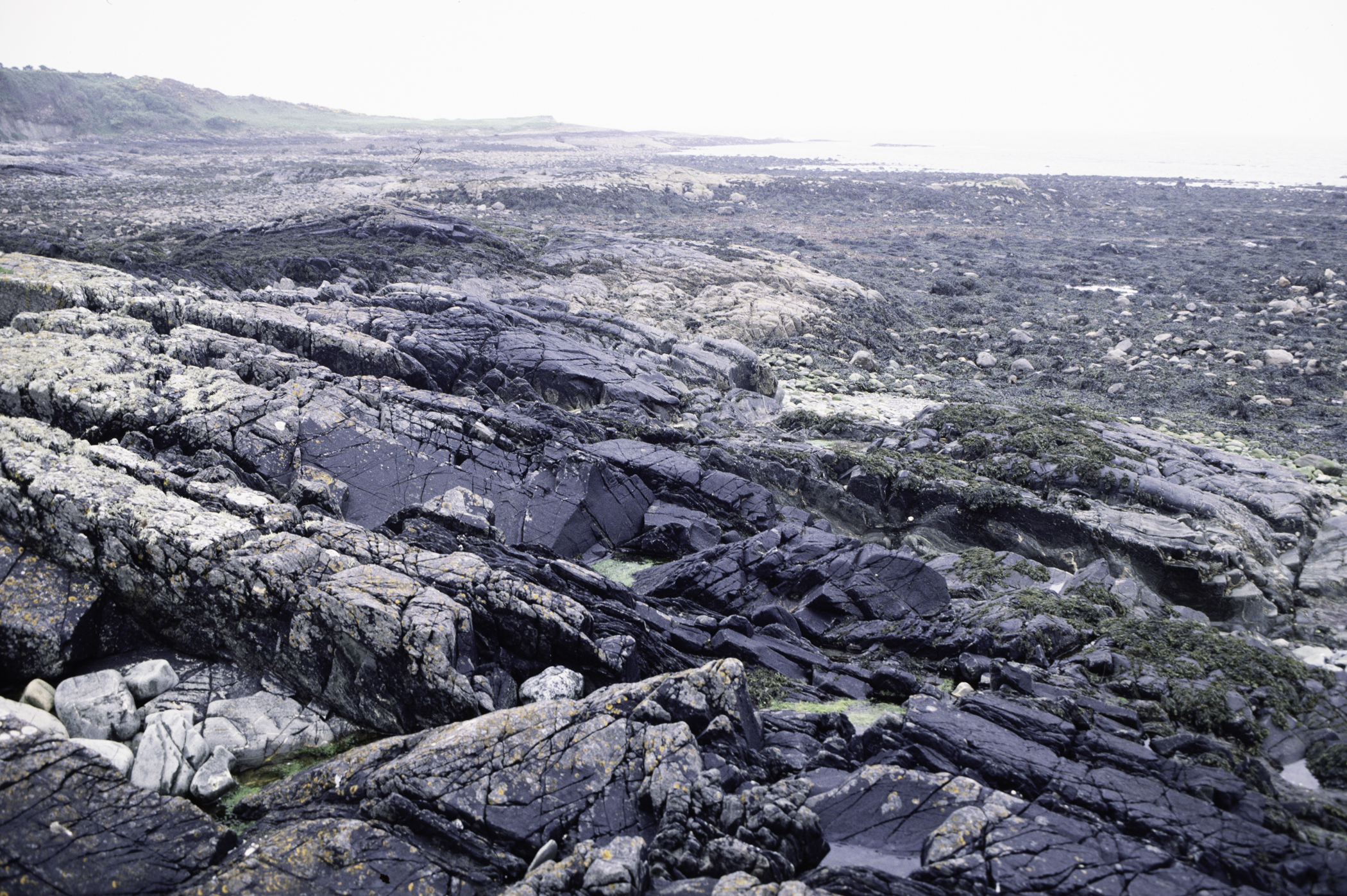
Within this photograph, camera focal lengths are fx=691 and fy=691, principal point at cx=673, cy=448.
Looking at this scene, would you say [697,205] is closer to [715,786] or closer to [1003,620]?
[1003,620]

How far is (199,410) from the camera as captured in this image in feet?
32.6

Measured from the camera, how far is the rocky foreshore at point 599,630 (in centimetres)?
486

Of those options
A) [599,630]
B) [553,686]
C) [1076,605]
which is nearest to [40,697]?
[553,686]

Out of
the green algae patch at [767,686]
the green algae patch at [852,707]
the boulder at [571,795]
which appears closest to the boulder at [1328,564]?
the green algae patch at [852,707]

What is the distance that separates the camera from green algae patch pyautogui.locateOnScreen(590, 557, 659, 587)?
1027 centimetres

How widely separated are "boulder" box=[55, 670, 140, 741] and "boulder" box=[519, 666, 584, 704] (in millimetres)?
3343

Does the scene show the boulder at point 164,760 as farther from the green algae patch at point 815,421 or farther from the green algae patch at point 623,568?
the green algae patch at point 815,421

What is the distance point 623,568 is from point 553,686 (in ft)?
12.6

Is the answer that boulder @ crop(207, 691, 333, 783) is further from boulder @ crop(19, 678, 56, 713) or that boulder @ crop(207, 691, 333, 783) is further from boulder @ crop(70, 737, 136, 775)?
boulder @ crop(19, 678, 56, 713)

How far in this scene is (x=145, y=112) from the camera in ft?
272

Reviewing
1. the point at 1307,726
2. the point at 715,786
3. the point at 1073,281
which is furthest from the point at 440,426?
the point at 1073,281

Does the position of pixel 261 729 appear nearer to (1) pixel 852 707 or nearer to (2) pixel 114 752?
(2) pixel 114 752

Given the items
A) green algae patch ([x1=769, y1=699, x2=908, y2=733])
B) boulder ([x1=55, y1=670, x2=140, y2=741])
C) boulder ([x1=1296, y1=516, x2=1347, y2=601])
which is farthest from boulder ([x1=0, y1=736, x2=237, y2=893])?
boulder ([x1=1296, y1=516, x2=1347, y2=601])

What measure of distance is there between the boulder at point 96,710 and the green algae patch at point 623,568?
5524 mm
